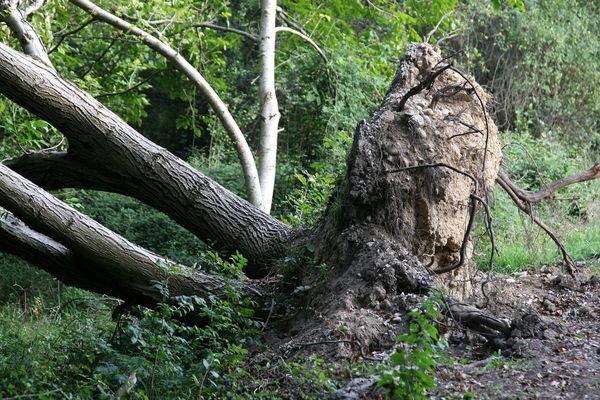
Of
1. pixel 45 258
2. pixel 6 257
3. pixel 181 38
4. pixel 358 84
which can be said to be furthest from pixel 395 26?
pixel 45 258

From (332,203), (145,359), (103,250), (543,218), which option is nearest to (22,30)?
(103,250)

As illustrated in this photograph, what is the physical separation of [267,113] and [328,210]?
4.62 metres

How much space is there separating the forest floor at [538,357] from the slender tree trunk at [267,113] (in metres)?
4.57

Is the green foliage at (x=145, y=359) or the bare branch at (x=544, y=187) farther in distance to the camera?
the bare branch at (x=544, y=187)

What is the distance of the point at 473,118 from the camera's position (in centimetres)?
729

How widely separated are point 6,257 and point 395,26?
6952 mm

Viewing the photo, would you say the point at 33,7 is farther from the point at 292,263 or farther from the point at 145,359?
the point at 145,359

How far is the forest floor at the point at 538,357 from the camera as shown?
4637 millimetres

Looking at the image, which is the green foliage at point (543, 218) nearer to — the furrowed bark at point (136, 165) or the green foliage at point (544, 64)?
the green foliage at point (544, 64)

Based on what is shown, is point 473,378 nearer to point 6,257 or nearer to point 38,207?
point 38,207

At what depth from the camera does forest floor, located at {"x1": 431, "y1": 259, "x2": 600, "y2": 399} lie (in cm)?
464

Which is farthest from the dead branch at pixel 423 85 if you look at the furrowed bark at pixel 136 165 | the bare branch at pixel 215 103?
the bare branch at pixel 215 103

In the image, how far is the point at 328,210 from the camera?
6738 mm

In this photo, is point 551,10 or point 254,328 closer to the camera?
point 254,328
